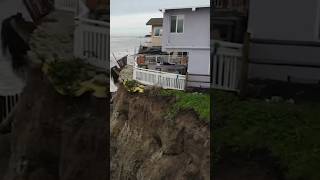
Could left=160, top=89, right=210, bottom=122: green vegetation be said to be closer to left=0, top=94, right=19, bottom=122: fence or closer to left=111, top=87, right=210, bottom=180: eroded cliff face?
left=111, top=87, right=210, bottom=180: eroded cliff face

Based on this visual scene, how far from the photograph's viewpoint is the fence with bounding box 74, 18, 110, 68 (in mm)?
3289

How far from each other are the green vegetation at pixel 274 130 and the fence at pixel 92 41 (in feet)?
2.59

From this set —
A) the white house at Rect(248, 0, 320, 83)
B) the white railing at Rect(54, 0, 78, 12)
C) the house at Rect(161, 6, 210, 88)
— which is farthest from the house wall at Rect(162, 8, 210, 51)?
the white railing at Rect(54, 0, 78, 12)

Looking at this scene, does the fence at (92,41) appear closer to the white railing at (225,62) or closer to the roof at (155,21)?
the roof at (155,21)

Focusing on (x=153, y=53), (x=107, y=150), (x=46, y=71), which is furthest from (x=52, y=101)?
(x=153, y=53)

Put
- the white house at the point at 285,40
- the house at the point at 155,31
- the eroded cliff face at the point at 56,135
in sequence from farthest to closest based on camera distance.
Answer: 1. the eroded cliff face at the point at 56,135
2. the house at the point at 155,31
3. the white house at the point at 285,40

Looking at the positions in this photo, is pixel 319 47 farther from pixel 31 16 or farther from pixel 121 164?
pixel 31 16

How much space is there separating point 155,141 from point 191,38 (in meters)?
0.72

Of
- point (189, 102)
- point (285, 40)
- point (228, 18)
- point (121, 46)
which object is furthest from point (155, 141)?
point (285, 40)

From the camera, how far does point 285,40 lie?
127 inches

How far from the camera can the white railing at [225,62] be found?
3.30 metres

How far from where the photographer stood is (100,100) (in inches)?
132

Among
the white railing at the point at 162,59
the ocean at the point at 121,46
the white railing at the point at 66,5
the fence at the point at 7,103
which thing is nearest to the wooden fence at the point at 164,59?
the white railing at the point at 162,59

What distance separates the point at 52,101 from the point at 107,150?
499 millimetres
